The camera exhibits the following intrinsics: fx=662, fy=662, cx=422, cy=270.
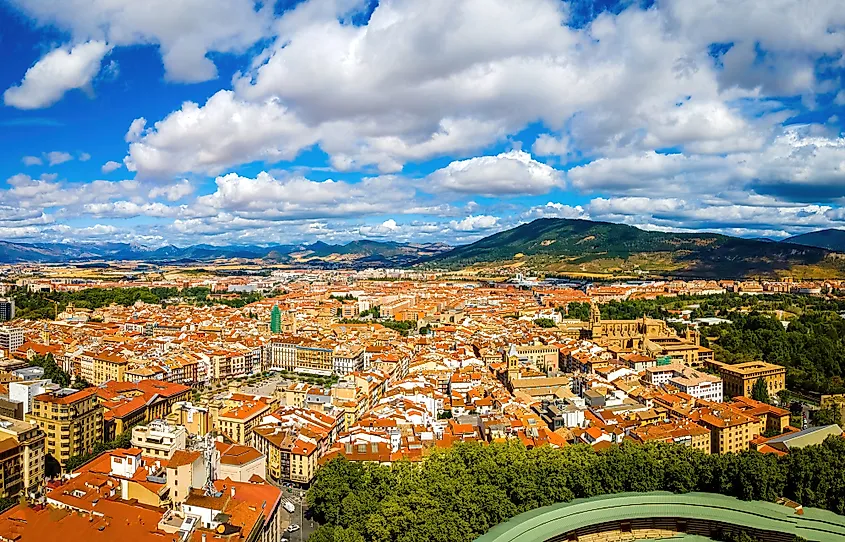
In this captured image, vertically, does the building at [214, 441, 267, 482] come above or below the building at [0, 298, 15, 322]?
below

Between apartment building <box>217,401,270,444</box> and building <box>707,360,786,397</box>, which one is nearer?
apartment building <box>217,401,270,444</box>

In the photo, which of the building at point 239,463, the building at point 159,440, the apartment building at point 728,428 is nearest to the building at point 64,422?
the building at point 159,440

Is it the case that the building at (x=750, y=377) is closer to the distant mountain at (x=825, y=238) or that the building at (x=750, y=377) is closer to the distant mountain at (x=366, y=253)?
the distant mountain at (x=825, y=238)

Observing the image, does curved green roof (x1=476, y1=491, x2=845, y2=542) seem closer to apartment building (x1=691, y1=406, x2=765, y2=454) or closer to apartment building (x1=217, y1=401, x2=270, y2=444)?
apartment building (x1=691, y1=406, x2=765, y2=454)

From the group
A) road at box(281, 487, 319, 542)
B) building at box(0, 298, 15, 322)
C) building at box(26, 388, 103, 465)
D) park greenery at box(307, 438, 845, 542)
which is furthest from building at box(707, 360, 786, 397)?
building at box(0, 298, 15, 322)

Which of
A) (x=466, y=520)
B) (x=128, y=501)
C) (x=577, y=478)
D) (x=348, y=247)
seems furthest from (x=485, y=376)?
(x=348, y=247)

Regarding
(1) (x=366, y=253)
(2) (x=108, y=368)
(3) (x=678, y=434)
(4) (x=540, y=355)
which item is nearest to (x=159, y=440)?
(3) (x=678, y=434)
